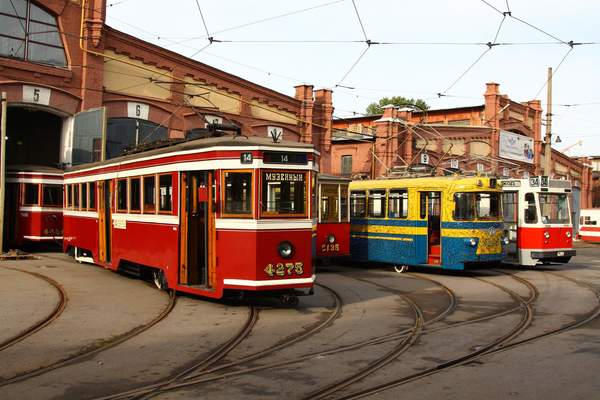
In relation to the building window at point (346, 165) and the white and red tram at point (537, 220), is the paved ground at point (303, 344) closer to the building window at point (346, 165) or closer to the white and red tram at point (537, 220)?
the white and red tram at point (537, 220)

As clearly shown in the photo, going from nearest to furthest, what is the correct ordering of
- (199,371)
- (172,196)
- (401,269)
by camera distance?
(199,371) < (172,196) < (401,269)

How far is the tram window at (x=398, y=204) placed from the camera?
17.8m

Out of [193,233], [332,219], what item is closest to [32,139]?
[332,219]

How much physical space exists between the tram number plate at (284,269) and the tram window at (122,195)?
15.6 feet

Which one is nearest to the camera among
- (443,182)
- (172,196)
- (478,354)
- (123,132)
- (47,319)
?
(478,354)

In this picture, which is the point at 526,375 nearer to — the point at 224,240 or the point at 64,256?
the point at 224,240

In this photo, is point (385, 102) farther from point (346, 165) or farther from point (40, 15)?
point (40, 15)

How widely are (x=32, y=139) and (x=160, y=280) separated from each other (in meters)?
19.3

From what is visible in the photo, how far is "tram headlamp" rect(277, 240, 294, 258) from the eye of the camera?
10.3 meters

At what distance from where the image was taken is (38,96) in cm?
2162

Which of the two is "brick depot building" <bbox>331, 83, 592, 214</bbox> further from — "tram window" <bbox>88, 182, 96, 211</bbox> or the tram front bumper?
"tram window" <bbox>88, 182, 96, 211</bbox>

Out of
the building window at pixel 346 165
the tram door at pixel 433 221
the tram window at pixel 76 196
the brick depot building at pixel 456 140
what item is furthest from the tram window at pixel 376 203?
the building window at pixel 346 165

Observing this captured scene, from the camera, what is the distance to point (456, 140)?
41.3 m

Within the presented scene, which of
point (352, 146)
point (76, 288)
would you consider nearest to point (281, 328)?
point (76, 288)
